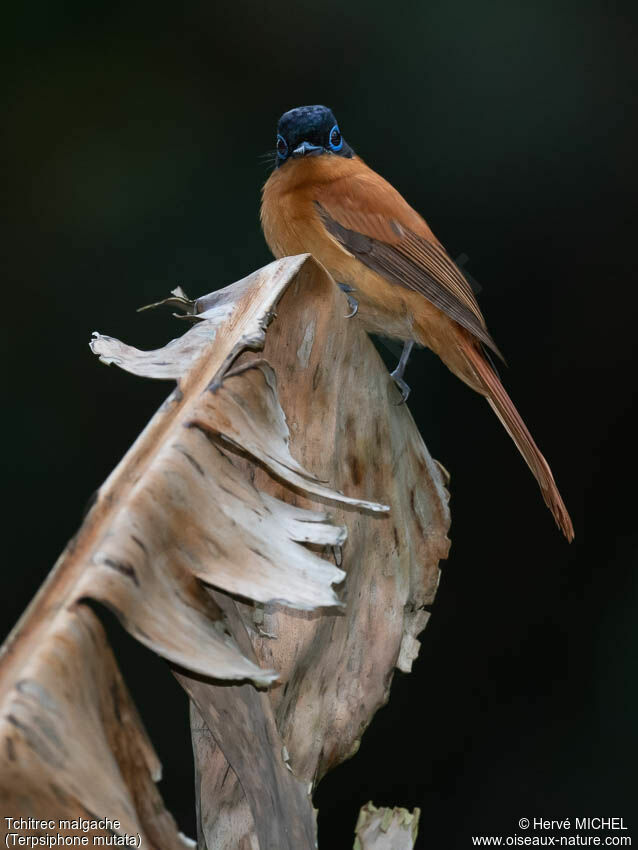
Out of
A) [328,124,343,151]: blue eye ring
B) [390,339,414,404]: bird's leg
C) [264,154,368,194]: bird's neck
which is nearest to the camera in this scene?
[390,339,414,404]: bird's leg

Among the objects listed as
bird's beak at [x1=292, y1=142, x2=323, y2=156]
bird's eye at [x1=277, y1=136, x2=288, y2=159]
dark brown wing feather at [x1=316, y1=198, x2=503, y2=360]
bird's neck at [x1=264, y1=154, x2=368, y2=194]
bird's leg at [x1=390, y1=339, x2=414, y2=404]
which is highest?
bird's eye at [x1=277, y1=136, x2=288, y2=159]

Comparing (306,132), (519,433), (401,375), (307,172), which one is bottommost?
(519,433)

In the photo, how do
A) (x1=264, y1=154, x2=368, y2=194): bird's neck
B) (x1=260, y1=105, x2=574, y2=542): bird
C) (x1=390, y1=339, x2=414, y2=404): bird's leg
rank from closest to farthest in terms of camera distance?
(x1=390, y1=339, x2=414, y2=404): bird's leg
(x1=260, y1=105, x2=574, y2=542): bird
(x1=264, y1=154, x2=368, y2=194): bird's neck

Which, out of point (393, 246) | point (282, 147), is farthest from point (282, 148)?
point (393, 246)

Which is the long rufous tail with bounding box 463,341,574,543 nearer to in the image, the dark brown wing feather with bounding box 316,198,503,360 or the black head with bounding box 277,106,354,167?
the dark brown wing feather with bounding box 316,198,503,360

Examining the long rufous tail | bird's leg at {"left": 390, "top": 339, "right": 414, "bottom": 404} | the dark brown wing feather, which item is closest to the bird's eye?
the dark brown wing feather

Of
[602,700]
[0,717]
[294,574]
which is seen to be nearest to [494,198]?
[602,700]

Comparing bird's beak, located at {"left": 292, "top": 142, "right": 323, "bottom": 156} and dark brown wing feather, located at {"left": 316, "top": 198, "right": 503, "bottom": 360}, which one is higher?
bird's beak, located at {"left": 292, "top": 142, "right": 323, "bottom": 156}

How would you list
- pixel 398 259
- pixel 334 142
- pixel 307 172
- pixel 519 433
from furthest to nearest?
1. pixel 334 142
2. pixel 307 172
3. pixel 398 259
4. pixel 519 433

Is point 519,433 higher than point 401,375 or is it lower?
lower

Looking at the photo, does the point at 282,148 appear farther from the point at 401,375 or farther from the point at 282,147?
the point at 401,375
